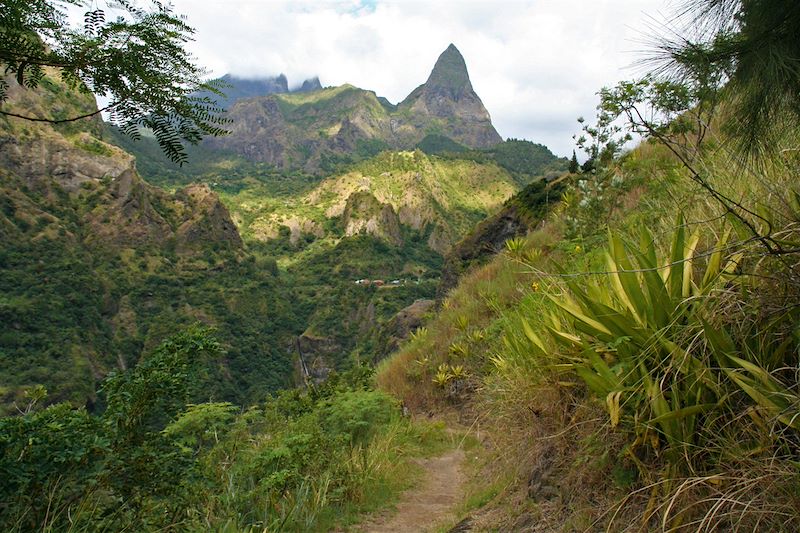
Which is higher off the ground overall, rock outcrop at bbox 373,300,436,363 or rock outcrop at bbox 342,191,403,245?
rock outcrop at bbox 342,191,403,245

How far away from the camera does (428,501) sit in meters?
5.28

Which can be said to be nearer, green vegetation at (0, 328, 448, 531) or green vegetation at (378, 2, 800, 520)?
green vegetation at (378, 2, 800, 520)

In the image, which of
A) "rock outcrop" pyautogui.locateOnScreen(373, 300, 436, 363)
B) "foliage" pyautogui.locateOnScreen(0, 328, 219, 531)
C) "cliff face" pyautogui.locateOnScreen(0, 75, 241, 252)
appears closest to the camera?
"foliage" pyautogui.locateOnScreen(0, 328, 219, 531)

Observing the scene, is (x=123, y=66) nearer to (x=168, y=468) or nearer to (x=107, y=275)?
(x=168, y=468)

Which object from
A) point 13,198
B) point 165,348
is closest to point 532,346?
point 165,348

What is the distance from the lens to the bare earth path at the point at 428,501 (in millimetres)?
4559

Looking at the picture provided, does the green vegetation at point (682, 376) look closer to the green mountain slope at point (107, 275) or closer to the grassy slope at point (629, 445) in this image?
the grassy slope at point (629, 445)

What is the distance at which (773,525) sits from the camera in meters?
1.65

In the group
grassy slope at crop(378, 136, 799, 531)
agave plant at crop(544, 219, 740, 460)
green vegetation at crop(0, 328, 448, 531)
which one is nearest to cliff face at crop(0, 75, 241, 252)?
green vegetation at crop(0, 328, 448, 531)

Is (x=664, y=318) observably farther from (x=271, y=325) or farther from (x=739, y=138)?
(x=271, y=325)

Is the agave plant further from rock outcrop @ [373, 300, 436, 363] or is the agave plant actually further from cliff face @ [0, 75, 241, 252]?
cliff face @ [0, 75, 241, 252]

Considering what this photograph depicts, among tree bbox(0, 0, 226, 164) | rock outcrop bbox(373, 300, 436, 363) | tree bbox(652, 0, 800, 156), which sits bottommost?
rock outcrop bbox(373, 300, 436, 363)

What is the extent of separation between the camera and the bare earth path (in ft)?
15.0

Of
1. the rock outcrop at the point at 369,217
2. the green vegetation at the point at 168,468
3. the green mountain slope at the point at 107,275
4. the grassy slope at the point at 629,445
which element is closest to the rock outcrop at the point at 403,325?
the green vegetation at the point at 168,468
